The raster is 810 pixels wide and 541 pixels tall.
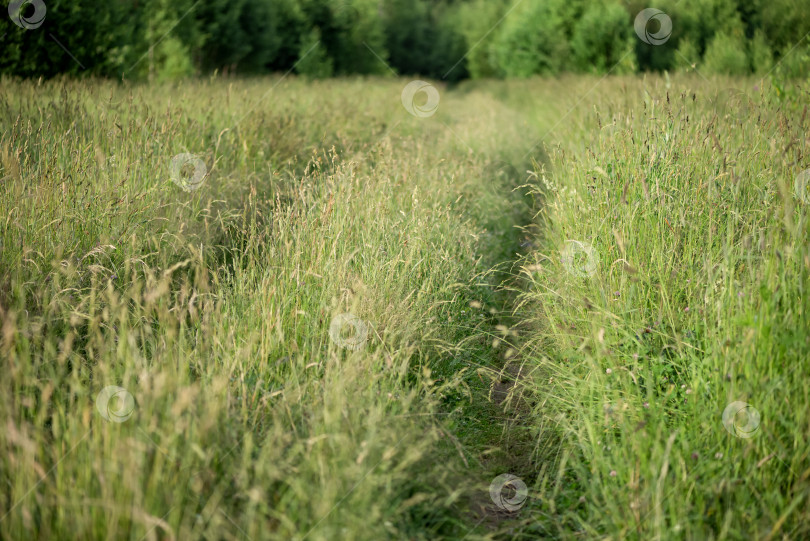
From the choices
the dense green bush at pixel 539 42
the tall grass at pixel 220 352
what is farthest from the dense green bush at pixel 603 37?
the tall grass at pixel 220 352

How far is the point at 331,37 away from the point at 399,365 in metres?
29.8

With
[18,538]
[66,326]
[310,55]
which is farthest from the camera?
[310,55]

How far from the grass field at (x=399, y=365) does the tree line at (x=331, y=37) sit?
2.42 m

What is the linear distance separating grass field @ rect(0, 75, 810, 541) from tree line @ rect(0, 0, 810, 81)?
95.1 inches

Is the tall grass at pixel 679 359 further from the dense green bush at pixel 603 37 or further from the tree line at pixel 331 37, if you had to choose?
the dense green bush at pixel 603 37

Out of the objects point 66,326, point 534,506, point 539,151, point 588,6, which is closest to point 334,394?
point 534,506

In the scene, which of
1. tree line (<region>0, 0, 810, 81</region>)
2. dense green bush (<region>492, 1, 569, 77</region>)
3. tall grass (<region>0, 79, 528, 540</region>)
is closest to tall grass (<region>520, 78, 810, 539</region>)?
tall grass (<region>0, 79, 528, 540</region>)

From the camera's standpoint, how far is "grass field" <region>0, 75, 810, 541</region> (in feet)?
6.47

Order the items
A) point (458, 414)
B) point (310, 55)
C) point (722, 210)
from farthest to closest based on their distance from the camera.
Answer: point (310, 55)
point (722, 210)
point (458, 414)

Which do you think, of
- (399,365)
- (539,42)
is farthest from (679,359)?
(539,42)

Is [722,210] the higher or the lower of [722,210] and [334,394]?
the higher

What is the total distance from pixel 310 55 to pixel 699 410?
2464 cm

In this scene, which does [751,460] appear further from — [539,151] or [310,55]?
[310,55]

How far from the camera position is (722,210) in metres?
3.34
